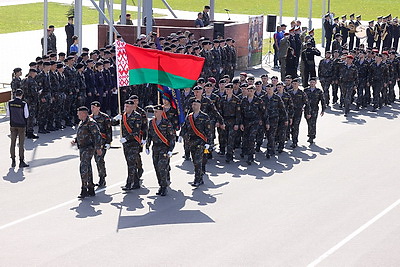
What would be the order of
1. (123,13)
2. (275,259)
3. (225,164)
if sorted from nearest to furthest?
(275,259) < (225,164) < (123,13)

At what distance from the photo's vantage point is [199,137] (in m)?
16.9

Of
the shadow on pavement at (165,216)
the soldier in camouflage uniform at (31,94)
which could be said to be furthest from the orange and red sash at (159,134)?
the soldier in camouflage uniform at (31,94)

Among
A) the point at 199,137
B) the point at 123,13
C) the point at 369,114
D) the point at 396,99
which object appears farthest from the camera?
the point at 123,13

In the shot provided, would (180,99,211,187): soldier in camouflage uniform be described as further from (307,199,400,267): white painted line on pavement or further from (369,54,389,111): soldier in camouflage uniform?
(369,54,389,111): soldier in camouflage uniform

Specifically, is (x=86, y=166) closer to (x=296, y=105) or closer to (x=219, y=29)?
(x=296, y=105)

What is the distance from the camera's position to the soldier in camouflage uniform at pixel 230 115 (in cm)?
1903

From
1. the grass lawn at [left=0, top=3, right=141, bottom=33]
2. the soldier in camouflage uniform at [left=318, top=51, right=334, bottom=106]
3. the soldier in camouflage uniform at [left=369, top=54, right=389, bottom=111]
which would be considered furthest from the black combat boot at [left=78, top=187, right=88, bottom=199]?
the grass lawn at [left=0, top=3, right=141, bottom=33]

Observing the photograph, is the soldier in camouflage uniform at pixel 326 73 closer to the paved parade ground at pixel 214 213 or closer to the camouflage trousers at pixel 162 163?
the paved parade ground at pixel 214 213

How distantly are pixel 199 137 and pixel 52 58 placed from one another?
6.64 metres

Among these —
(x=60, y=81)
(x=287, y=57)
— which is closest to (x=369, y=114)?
(x=287, y=57)

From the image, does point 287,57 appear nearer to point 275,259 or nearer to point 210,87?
point 210,87

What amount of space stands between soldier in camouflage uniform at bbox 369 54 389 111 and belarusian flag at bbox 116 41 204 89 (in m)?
9.67

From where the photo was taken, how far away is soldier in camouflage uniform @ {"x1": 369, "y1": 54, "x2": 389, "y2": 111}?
2621 cm

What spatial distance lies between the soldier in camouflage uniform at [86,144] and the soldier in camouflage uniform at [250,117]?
13.2ft
